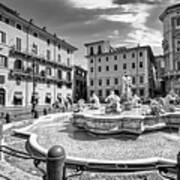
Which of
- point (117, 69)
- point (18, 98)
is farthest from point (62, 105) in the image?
point (117, 69)

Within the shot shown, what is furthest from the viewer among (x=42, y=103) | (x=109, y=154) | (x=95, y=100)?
(x=42, y=103)

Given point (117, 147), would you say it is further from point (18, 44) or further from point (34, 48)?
point (34, 48)

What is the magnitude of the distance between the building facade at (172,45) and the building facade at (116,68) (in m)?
5.54

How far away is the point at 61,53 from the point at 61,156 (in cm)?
3519

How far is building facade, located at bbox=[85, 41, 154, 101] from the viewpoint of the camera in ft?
122

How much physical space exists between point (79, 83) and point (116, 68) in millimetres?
12779

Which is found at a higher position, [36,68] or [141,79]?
[36,68]

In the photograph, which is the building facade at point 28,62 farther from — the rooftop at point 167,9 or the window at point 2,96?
the rooftop at point 167,9

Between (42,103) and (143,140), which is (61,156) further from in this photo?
(42,103)

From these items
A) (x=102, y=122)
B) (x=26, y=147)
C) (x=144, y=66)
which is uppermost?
(x=144, y=66)

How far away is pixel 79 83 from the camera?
47.5 m

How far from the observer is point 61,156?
2.97 metres

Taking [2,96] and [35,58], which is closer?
[2,96]

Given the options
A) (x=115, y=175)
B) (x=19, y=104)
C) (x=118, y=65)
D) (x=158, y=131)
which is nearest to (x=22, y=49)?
(x=19, y=104)
